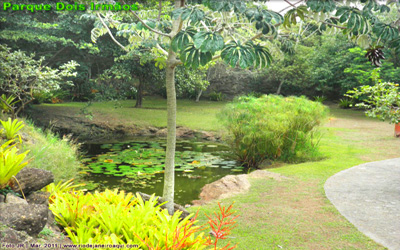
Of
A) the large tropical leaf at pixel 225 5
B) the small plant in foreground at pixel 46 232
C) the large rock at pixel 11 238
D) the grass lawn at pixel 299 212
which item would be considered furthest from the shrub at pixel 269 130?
the large rock at pixel 11 238

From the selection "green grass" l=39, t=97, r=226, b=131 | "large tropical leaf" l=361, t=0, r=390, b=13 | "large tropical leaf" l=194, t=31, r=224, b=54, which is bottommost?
"green grass" l=39, t=97, r=226, b=131

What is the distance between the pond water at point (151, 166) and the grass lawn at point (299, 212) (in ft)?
4.45

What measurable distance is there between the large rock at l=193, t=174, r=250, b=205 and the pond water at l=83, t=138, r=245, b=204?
21cm

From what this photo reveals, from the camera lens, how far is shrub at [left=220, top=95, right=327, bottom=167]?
8.29 meters

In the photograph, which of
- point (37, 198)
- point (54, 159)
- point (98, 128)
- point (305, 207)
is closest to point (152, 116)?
point (98, 128)

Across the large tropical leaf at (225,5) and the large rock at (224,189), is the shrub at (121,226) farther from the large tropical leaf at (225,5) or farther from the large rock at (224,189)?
the large rock at (224,189)

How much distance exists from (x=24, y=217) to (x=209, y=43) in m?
1.88

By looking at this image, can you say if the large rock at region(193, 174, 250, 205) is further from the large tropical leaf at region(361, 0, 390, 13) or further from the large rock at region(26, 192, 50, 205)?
the large tropical leaf at region(361, 0, 390, 13)

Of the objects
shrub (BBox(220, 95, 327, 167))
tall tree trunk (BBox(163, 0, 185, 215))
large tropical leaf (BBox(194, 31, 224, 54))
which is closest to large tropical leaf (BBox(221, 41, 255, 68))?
large tropical leaf (BBox(194, 31, 224, 54))

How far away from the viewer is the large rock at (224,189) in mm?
5875

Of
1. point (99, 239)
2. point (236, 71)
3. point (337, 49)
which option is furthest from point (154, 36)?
point (236, 71)

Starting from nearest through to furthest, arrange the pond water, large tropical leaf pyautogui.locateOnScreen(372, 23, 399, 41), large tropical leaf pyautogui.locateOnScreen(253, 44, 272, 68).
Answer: large tropical leaf pyautogui.locateOnScreen(253, 44, 272, 68) < large tropical leaf pyautogui.locateOnScreen(372, 23, 399, 41) < the pond water

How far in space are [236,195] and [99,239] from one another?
304cm

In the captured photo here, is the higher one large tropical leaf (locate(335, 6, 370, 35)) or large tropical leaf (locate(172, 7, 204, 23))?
large tropical leaf (locate(335, 6, 370, 35))
